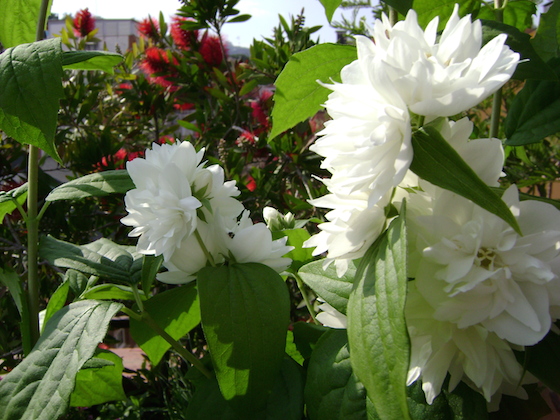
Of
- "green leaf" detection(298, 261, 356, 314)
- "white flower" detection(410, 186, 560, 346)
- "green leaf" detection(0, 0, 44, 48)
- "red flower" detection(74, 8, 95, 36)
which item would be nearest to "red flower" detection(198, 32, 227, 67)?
"red flower" detection(74, 8, 95, 36)

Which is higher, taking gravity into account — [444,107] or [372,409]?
[444,107]

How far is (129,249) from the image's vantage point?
566mm

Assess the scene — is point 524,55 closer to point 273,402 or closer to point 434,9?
point 434,9

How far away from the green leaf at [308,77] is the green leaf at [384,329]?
200 mm

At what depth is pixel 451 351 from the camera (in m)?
0.30

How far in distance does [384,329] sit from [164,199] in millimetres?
226

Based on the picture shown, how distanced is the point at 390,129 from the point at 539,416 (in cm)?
26

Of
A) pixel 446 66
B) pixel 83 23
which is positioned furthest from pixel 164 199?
pixel 83 23

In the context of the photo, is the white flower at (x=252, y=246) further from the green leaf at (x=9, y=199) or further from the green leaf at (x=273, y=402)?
the green leaf at (x=9, y=199)

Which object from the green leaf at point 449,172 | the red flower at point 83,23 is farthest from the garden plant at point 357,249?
the red flower at point 83,23

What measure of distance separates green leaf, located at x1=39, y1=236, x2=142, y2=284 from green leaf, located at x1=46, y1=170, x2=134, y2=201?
0.18 feet

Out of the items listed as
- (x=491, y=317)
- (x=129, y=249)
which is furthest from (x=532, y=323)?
(x=129, y=249)

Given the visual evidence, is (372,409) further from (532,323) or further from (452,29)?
(452,29)

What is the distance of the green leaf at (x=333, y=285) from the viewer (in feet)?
1.27
